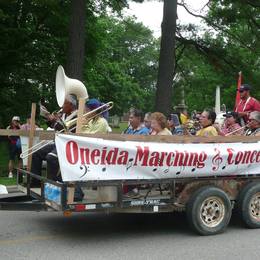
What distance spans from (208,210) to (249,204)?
71 cm

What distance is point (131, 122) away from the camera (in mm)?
7988

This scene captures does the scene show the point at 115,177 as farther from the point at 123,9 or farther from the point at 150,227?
the point at 123,9

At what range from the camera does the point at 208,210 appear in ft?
22.4

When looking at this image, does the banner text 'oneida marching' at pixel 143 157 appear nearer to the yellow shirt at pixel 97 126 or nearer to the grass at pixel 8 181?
the yellow shirt at pixel 97 126

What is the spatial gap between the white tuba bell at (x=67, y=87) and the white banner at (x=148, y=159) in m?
1.30

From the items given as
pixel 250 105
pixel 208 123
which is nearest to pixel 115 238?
pixel 208 123

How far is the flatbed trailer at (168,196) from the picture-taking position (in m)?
6.14

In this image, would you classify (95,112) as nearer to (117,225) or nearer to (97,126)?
(97,126)

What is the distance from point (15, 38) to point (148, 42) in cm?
6015

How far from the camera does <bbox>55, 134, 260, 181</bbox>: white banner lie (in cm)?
594

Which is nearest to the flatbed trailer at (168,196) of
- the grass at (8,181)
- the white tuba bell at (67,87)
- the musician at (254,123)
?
the musician at (254,123)

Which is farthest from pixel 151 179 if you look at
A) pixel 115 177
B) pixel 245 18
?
pixel 245 18

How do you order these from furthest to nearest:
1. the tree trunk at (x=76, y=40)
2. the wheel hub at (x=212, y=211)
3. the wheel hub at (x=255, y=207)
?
the tree trunk at (x=76, y=40)
the wheel hub at (x=255, y=207)
the wheel hub at (x=212, y=211)

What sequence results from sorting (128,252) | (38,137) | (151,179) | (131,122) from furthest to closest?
(131,122) → (38,137) → (151,179) → (128,252)
